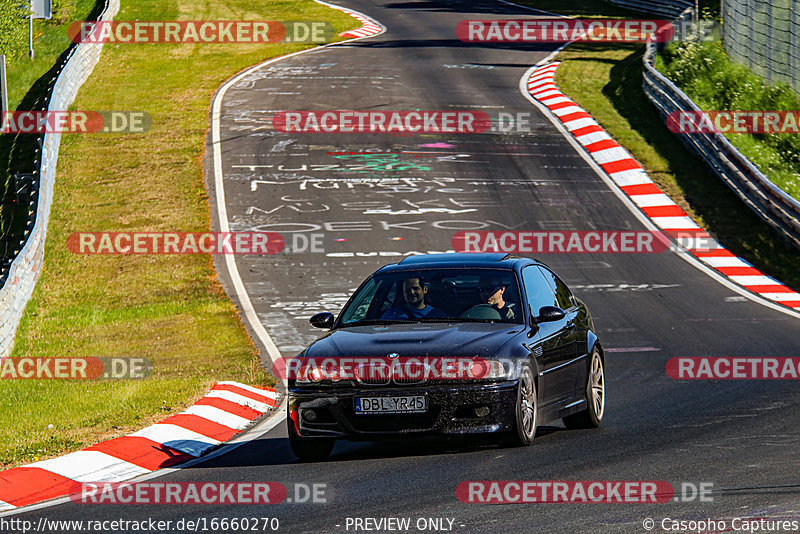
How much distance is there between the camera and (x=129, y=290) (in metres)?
19.7

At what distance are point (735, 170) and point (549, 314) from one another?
15.2m

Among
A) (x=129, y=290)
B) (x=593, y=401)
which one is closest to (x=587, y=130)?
(x=129, y=290)

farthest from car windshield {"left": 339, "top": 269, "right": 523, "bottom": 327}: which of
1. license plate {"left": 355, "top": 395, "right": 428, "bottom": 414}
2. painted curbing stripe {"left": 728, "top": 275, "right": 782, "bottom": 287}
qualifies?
painted curbing stripe {"left": 728, "top": 275, "right": 782, "bottom": 287}

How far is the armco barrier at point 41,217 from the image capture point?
16.7 metres

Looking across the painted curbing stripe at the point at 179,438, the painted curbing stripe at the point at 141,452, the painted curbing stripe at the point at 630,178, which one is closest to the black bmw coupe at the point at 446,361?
the painted curbing stripe at the point at 141,452

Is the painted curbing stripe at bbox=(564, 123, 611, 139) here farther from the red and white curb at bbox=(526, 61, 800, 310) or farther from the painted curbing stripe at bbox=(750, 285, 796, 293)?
the painted curbing stripe at bbox=(750, 285, 796, 293)

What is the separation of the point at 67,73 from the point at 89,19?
1698cm

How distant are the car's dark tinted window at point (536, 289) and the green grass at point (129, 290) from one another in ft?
13.0

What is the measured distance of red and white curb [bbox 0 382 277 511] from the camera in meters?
8.75

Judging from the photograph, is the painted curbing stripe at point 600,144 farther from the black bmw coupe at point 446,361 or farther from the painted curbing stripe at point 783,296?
the black bmw coupe at point 446,361

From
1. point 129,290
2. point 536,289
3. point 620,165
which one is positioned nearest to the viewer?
point 536,289

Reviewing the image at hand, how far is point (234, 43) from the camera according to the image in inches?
1736

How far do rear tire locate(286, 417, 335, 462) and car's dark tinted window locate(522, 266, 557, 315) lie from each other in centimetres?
210

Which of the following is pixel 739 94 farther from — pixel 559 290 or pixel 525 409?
pixel 525 409
